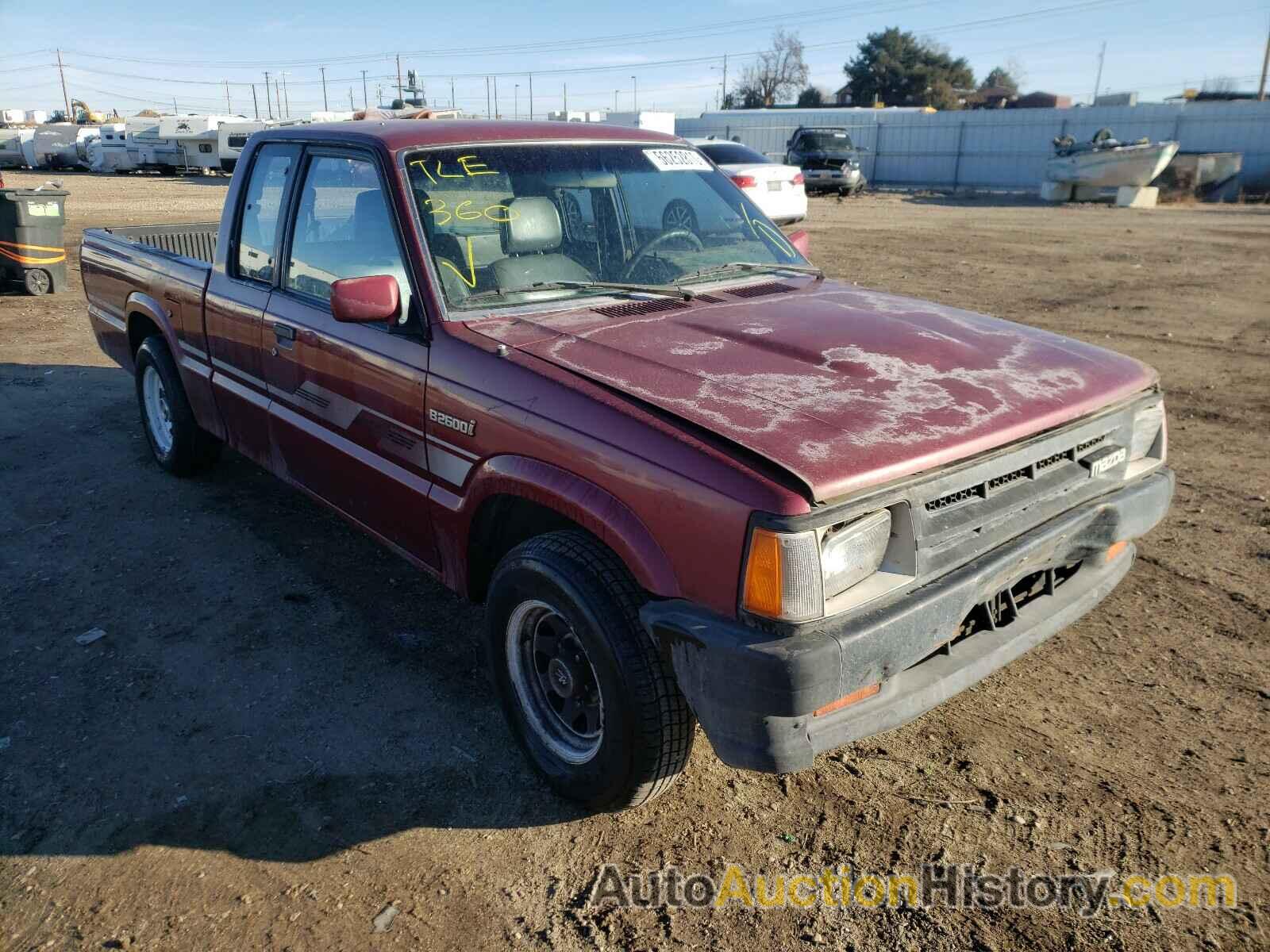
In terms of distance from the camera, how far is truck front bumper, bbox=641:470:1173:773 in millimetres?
2148

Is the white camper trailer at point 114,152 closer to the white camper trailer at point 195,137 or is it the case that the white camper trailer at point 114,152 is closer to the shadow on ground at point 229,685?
the white camper trailer at point 195,137

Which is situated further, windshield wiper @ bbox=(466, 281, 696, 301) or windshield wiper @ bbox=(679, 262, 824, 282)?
windshield wiper @ bbox=(679, 262, 824, 282)

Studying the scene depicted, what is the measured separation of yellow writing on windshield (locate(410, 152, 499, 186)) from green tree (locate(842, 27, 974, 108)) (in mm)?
72299

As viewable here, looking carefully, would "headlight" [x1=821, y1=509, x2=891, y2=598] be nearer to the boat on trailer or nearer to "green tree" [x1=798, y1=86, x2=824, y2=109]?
the boat on trailer

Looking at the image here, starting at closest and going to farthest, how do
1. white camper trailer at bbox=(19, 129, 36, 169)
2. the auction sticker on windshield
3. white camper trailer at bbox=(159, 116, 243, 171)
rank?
the auction sticker on windshield < white camper trailer at bbox=(159, 116, 243, 171) < white camper trailer at bbox=(19, 129, 36, 169)

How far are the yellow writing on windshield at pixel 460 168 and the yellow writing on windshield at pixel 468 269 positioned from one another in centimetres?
31

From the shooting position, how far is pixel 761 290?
11.9 ft

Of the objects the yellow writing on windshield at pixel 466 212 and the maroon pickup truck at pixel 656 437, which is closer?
the maroon pickup truck at pixel 656 437

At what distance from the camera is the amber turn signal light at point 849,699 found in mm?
2281

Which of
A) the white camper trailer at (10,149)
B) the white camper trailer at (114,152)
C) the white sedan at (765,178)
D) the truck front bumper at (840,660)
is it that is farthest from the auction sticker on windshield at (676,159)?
the white camper trailer at (10,149)

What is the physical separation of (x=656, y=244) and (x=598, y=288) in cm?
45

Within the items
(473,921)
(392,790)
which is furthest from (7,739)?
(473,921)

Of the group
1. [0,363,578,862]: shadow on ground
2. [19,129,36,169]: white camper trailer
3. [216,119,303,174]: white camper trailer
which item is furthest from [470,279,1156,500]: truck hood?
[19,129,36,169]: white camper trailer

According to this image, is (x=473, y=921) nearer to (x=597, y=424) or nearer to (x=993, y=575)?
(x=597, y=424)
